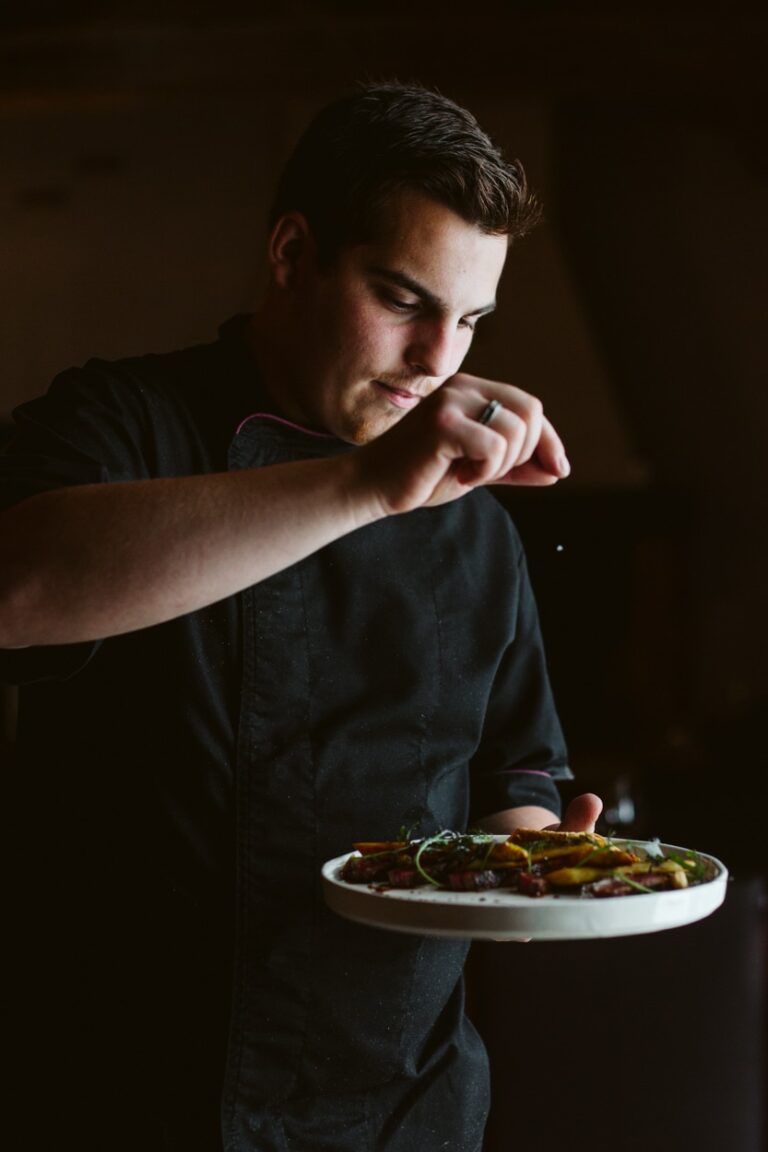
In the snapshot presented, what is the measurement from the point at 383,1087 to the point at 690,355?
400 cm

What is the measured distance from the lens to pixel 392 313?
4.23 feet

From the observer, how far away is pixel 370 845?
1.19 metres

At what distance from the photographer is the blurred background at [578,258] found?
161 inches

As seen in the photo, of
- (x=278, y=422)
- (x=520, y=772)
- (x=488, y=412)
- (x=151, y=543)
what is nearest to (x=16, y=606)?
(x=151, y=543)

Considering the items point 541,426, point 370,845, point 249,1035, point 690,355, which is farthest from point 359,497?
point 690,355

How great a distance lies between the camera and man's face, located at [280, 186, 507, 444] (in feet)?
4.15

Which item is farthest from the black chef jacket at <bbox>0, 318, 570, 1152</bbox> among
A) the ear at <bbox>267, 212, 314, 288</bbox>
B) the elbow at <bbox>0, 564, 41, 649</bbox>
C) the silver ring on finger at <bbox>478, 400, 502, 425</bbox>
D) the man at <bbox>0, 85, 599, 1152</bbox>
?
the silver ring on finger at <bbox>478, 400, 502, 425</bbox>

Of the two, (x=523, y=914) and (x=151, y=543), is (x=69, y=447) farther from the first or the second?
(x=523, y=914)

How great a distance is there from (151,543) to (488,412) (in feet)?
0.85

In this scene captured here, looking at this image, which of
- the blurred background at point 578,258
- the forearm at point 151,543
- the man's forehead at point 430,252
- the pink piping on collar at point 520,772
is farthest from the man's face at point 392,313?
the blurred background at point 578,258

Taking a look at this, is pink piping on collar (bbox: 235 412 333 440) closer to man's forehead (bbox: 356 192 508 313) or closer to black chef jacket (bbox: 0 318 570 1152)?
black chef jacket (bbox: 0 318 570 1152)

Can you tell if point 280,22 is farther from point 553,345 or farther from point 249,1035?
point 249,1035

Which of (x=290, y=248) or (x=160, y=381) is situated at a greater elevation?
(x=290, y=248)

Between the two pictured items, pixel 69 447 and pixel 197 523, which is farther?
pixel 69 447
